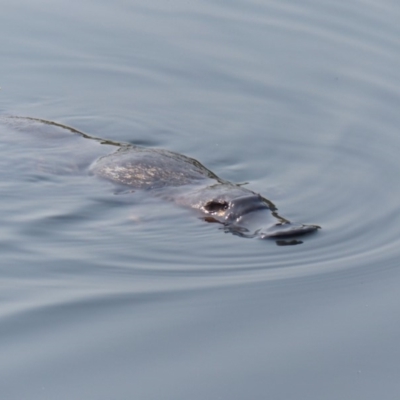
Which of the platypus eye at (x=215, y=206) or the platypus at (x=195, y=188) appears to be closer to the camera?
the platypus at (x=195, y=188)

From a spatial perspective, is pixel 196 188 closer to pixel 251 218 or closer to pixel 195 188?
pixel 195 188

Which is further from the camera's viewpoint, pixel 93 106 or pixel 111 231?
pixel 93 106

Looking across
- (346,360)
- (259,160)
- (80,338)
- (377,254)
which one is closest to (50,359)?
(80,338)

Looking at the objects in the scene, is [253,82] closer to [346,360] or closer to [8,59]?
[8,59]

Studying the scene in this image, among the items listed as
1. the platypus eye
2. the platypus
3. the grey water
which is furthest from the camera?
the platypus eye

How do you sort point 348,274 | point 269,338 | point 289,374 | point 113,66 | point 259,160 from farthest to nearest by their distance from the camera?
point 113,66, point 259,160, point 348,274, point 269,338, point 289,374

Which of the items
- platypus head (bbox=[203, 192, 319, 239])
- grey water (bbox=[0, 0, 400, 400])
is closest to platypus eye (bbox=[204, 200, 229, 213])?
platypus head (bbox=[203, 192, 319, 239])

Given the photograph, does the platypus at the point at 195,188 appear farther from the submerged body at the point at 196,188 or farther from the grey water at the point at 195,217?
the grey water at the point at 195,217

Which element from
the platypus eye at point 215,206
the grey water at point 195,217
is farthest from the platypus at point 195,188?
the grey water at point 195,217

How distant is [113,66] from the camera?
34.3 ft

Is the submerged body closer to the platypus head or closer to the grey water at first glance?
the platypus head

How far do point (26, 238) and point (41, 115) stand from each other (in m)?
3.00

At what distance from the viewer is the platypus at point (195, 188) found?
684 centimetres

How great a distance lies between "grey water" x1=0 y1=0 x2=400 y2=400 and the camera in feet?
16.2
